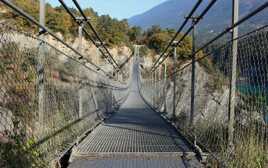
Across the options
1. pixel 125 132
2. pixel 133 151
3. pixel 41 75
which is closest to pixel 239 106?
pixel 133 151

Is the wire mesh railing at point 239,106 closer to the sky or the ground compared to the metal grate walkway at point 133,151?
closer to the sky

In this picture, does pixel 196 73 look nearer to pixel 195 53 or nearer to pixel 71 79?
pixel 195 53

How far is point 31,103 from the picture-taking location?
10.4ft

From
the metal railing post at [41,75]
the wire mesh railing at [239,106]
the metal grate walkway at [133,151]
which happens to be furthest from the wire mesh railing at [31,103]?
the wire mesh railing at [239,106]

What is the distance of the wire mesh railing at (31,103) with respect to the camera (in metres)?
2.68

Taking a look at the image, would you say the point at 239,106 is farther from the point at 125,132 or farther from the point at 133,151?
the point at 125,132

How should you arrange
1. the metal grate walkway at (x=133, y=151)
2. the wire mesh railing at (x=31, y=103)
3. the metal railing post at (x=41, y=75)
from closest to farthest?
the wire mesh railing at (x=31, y=103) < the metal railing post at (x=41, y=75) < the metal grate walkway at (x=133, y=151)

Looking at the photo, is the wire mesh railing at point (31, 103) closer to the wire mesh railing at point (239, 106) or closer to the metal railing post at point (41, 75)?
the metal railing post at point (41, 75)

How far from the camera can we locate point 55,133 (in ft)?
12.6

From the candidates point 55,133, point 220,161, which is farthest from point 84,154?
point 220,161

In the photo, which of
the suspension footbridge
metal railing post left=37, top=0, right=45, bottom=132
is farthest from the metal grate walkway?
metal railing post left=37, top=0, right=45, bottom=132

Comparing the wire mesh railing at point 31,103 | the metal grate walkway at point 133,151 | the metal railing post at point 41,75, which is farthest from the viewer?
the metal grate walkway at point 133,151

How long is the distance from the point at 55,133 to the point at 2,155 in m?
1.29

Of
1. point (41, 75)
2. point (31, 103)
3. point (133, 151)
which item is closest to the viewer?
point (31, 103)
